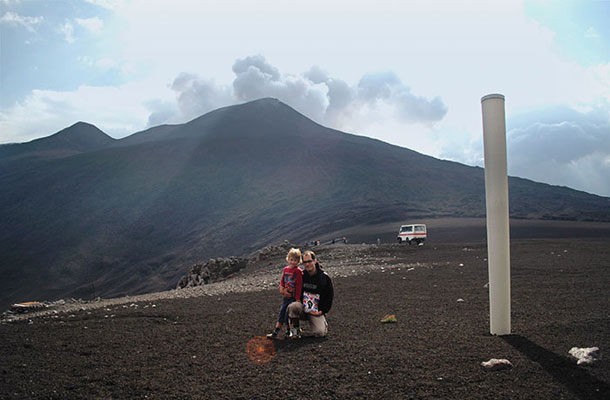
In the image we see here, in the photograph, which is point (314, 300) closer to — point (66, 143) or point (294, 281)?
point (294, 281)

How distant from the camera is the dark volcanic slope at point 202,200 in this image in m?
66.9

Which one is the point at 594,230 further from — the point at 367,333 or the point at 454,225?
the point at 367,333

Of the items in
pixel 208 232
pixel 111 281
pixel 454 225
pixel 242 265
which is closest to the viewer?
pixel 242 265

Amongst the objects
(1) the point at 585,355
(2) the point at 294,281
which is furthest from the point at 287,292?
(1) the point at 585,355

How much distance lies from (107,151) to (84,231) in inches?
1864

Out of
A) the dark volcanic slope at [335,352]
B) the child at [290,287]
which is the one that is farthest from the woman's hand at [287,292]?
the dark volcanic slope at [335,352]

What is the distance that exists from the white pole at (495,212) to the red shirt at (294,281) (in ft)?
9.12

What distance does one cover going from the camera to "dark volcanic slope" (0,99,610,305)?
220ft

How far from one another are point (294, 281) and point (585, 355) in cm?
384

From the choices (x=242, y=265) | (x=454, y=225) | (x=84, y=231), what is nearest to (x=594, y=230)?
(x=454, y=225)

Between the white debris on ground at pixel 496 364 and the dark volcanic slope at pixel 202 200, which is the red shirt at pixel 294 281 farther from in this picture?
the dark volcanic slope at pixel 202 200

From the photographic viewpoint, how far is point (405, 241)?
35781mm

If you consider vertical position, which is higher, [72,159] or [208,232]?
[72,159]

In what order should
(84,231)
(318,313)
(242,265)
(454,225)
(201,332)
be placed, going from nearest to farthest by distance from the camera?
1. (318,313)
2. (201,332)
3. (242,265)
4. (454,225)
5. (84,231)
